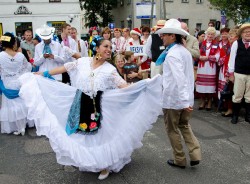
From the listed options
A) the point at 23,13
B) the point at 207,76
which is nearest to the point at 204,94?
the point at 207,76

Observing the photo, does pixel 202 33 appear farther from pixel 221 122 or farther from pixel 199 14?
pixel 199 14

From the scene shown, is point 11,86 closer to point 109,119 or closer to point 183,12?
point 109,119

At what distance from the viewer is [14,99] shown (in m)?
6.14

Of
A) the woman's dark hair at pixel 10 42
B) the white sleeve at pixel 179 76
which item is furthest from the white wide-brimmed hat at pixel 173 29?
the woman's dark hair at pixel 10 42

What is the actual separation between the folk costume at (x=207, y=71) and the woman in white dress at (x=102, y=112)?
3.90m

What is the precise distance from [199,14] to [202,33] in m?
30.3

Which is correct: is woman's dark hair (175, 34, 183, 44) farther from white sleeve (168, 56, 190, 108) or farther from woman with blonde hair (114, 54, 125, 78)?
woman with blonde hair (114, 54, 125, 78)

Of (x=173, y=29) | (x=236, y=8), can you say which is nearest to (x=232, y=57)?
(x=173, y=29)

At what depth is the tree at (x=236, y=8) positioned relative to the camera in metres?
15.2

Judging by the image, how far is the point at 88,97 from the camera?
3.89m

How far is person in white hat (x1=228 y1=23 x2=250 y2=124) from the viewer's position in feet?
20.3

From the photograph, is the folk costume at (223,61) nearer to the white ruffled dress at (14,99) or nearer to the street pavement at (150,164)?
the street pavement at (150,164)

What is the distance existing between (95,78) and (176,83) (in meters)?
1.04

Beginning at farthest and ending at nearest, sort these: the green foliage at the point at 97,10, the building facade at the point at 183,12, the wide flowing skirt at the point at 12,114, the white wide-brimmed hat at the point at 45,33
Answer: the green foliage at the point at 97,10 < the building facade at the point at 183,12 < the white wide-brimmed hat at the point at 45,33 < the wide flowing skirt at the point at 12,114
